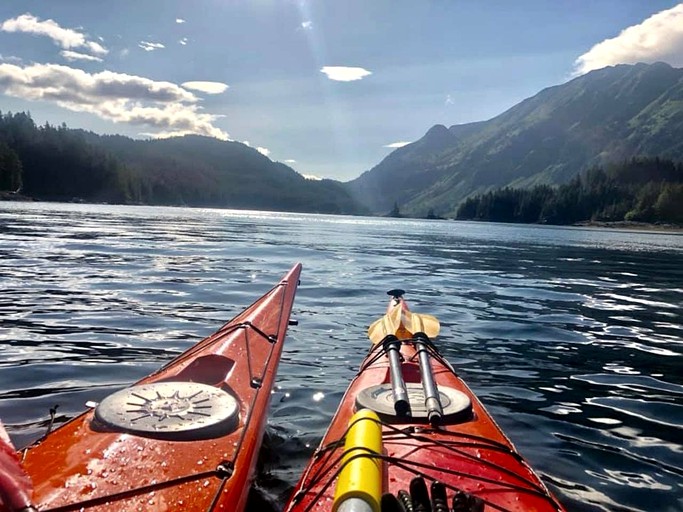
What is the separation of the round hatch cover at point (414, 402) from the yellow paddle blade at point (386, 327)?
8.79 feet

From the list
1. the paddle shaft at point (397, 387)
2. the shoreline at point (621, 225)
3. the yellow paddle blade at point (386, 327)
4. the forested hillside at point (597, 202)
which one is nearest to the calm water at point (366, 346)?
the yellow paddle blade at point (386, 327)

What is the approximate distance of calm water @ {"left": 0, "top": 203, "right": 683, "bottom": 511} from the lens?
6.49 m

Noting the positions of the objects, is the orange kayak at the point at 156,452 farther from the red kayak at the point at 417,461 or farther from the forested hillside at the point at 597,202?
the forested hillside at the point at 597,202

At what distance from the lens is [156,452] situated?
13.3 feet

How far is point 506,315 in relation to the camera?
49.2 ft

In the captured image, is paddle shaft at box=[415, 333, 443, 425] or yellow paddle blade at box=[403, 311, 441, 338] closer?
paddle shaft at box=[415, 333, 443, 425]

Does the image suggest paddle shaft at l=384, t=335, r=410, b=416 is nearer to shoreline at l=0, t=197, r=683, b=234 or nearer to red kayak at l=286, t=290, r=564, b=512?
red kayak at l=286, t=290, r=564, b=512

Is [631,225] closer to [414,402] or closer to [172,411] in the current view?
[414,402]

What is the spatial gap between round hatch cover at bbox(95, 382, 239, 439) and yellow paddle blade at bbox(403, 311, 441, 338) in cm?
416

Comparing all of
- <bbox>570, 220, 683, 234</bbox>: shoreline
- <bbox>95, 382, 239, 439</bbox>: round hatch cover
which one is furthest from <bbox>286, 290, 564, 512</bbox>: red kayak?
<bbox>570, 220, 683, 234</bbox>: shoreline

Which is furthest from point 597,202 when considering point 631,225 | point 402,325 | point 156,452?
point 156,452

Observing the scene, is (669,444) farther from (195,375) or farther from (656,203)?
(656,203)

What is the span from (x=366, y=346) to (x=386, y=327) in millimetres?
2407

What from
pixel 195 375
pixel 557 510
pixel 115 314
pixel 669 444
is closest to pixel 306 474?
pixel 557 510
